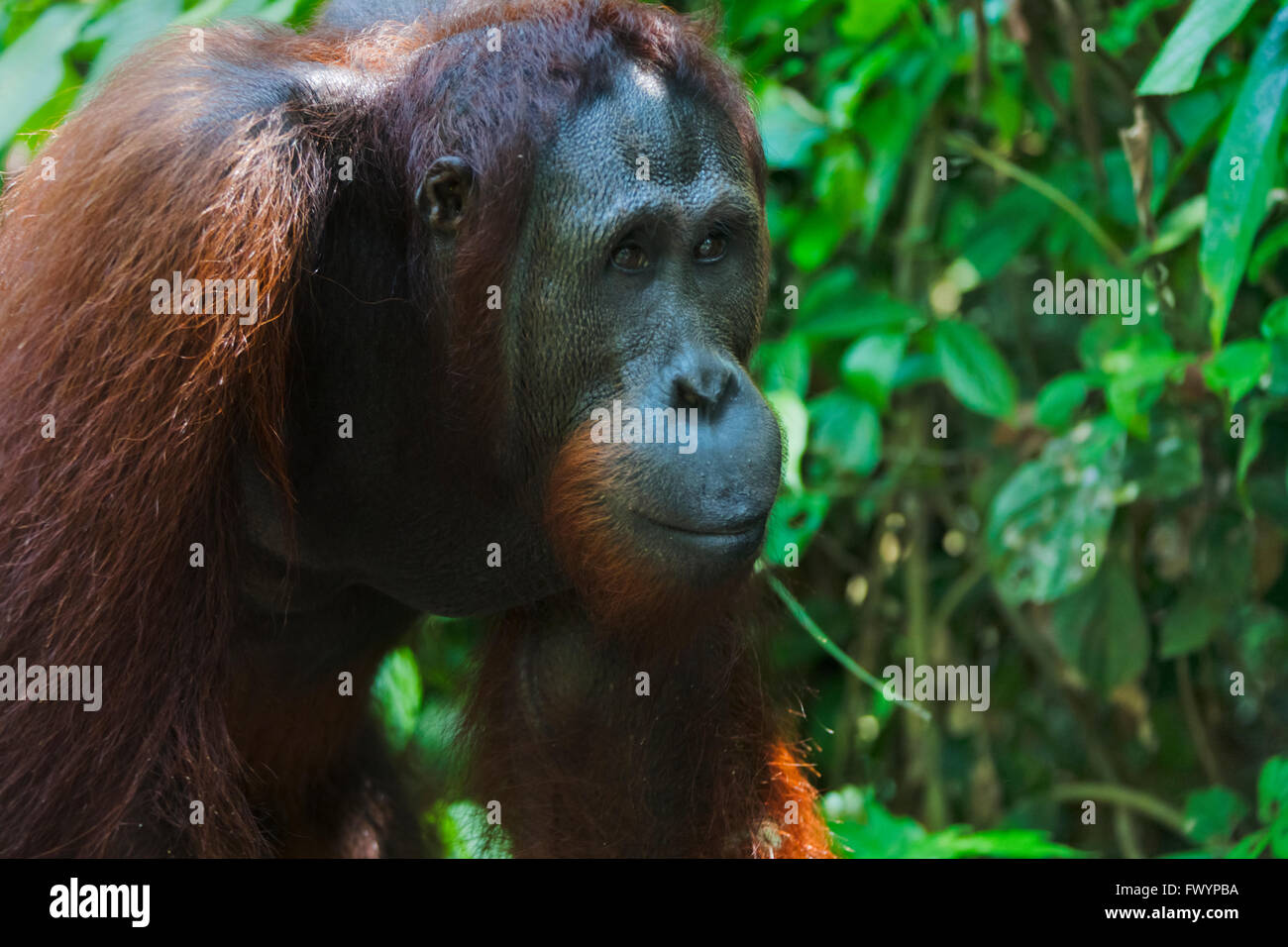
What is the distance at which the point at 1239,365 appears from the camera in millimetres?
2695

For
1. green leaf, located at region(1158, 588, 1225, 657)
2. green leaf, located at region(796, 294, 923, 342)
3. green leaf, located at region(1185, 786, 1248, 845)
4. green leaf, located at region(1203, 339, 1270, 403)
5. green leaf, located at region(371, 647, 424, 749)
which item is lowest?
green leaf, located at region(1185, 786, 1248, 845)

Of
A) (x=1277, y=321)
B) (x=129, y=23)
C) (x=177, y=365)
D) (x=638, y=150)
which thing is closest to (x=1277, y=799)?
(x=1277, y=321)

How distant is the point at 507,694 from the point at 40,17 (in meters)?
1.79

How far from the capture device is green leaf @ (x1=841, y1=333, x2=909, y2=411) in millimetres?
3275

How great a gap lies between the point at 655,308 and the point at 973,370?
4.18 feet

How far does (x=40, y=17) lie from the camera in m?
3.12

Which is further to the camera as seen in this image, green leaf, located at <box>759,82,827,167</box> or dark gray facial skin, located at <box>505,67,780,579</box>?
green leaf, located at <box>759,82,827,167</box>

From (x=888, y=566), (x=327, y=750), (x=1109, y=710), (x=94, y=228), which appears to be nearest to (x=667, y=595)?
(x=94, y=228)

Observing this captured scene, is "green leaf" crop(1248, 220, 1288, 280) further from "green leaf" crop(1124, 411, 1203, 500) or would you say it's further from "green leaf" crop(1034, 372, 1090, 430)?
"green leaf" crop(1124, 411, 1203, 500)

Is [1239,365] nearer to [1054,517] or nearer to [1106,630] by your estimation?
[1054,517]

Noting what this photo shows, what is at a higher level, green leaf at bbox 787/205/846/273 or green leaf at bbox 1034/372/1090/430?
green leaf at bbox 787/205/846/273

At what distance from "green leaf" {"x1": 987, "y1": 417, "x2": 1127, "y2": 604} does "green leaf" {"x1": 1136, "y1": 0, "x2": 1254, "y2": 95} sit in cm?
117

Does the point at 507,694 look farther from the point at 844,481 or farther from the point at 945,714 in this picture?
the point at 945,714

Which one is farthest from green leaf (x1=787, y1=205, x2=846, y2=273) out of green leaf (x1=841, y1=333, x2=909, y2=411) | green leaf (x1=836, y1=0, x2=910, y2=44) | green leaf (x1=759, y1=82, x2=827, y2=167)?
green leaf (x1=836, y1=0, x2=910, y2=44)
